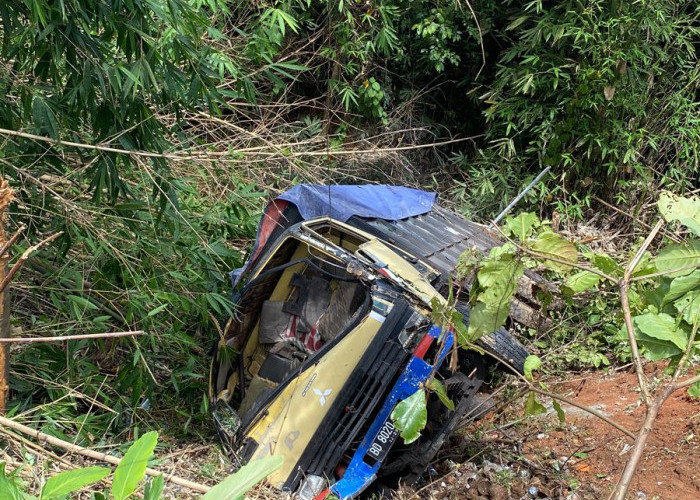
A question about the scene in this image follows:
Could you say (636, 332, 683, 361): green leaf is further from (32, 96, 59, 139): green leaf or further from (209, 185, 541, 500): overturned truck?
(32, 96, 59, 139): green leaf

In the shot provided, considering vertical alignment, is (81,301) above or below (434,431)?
below

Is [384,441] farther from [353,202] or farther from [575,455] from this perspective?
[353,202]

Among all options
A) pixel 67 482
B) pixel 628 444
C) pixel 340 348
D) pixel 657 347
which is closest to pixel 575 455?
pixel 628 444

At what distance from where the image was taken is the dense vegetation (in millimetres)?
3676

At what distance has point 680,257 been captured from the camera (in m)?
2.07

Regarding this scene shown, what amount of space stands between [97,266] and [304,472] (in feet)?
6.08

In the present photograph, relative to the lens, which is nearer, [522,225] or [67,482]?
[67,482]

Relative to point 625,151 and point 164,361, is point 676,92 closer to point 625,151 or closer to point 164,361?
point 625,151

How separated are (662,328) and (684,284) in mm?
154

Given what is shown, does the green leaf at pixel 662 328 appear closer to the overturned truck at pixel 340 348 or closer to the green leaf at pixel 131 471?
the overturned truck at pixel 340 348

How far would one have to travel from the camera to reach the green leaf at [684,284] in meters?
2.07

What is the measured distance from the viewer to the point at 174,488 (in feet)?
13.2

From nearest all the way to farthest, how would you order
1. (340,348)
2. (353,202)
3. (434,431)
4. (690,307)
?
(690,307) → (340,348) → (434,431) → (353,202)

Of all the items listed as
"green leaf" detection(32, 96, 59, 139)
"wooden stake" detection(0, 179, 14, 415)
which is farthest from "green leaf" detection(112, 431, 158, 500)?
"green leaf" detection(32, 96, 59, 139)
